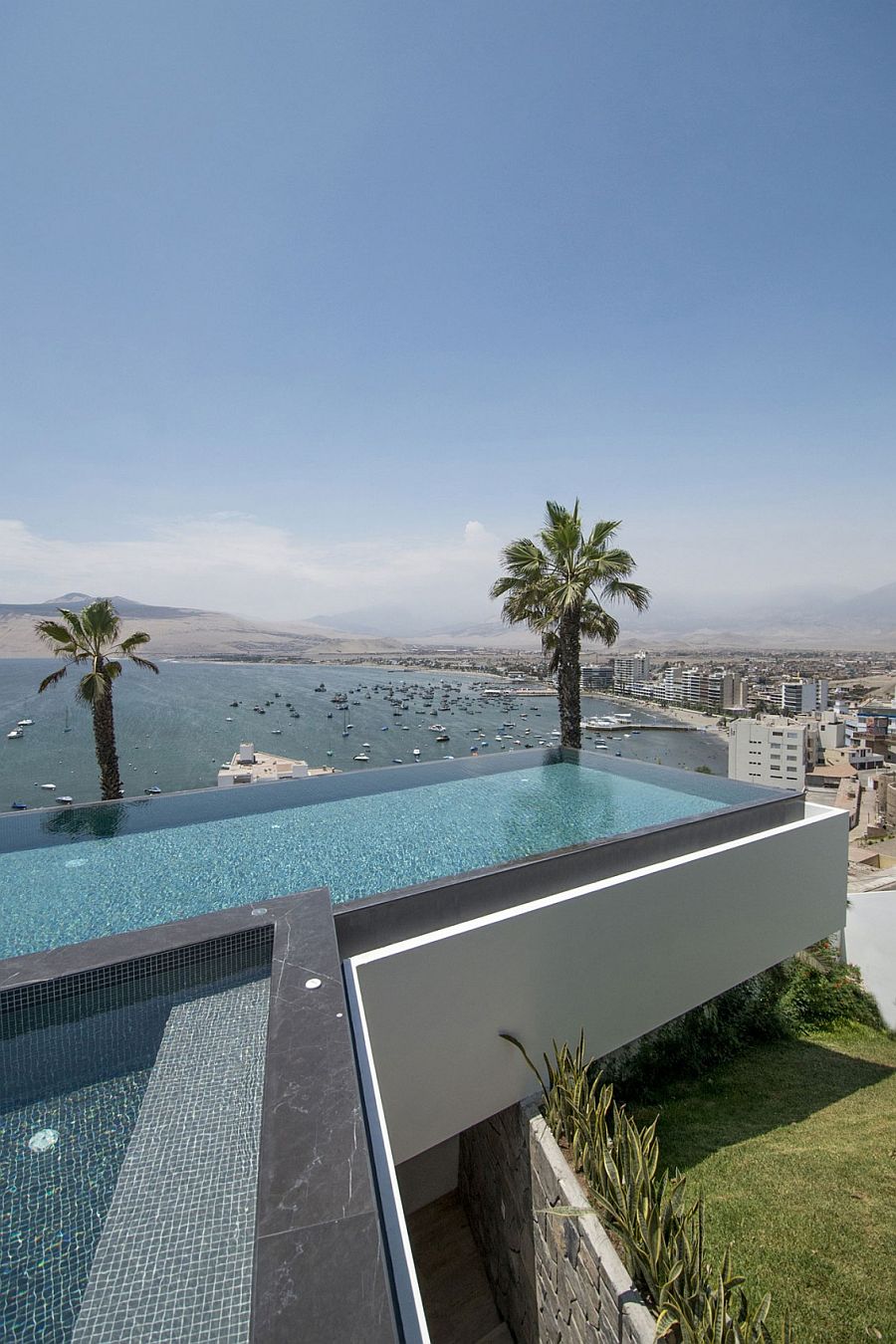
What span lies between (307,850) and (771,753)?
65.4 metres

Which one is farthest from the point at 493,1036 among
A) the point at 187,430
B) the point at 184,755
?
the point at 184,755

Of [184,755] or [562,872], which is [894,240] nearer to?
[562,872]

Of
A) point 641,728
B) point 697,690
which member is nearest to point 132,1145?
point 641,728

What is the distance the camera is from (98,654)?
10.5 metres

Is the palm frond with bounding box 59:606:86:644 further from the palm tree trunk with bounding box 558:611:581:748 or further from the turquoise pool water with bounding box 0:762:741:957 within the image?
the palm tree trunk with bounding box 558:611:581:748

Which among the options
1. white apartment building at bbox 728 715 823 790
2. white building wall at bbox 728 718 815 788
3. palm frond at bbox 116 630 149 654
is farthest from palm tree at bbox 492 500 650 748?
white apartment building at bbox 728 715 823 790

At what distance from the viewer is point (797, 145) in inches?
388

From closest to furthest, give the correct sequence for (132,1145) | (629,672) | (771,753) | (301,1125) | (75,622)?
1. (301,1125)
2. (132,1145)
3. (75,622)
4. (771,753)
5. (629,672)

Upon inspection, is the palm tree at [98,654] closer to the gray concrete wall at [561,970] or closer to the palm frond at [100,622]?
the palm frond at [100,622]

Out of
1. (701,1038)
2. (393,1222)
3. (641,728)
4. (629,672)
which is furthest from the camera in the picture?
(629,672)

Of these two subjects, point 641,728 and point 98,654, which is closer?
point 98,654

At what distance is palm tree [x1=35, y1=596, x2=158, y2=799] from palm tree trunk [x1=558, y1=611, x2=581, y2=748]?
8.28 metres

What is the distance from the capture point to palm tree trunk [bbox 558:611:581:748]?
9.91 meters

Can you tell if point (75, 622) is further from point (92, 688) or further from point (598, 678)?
point (598, 678)
